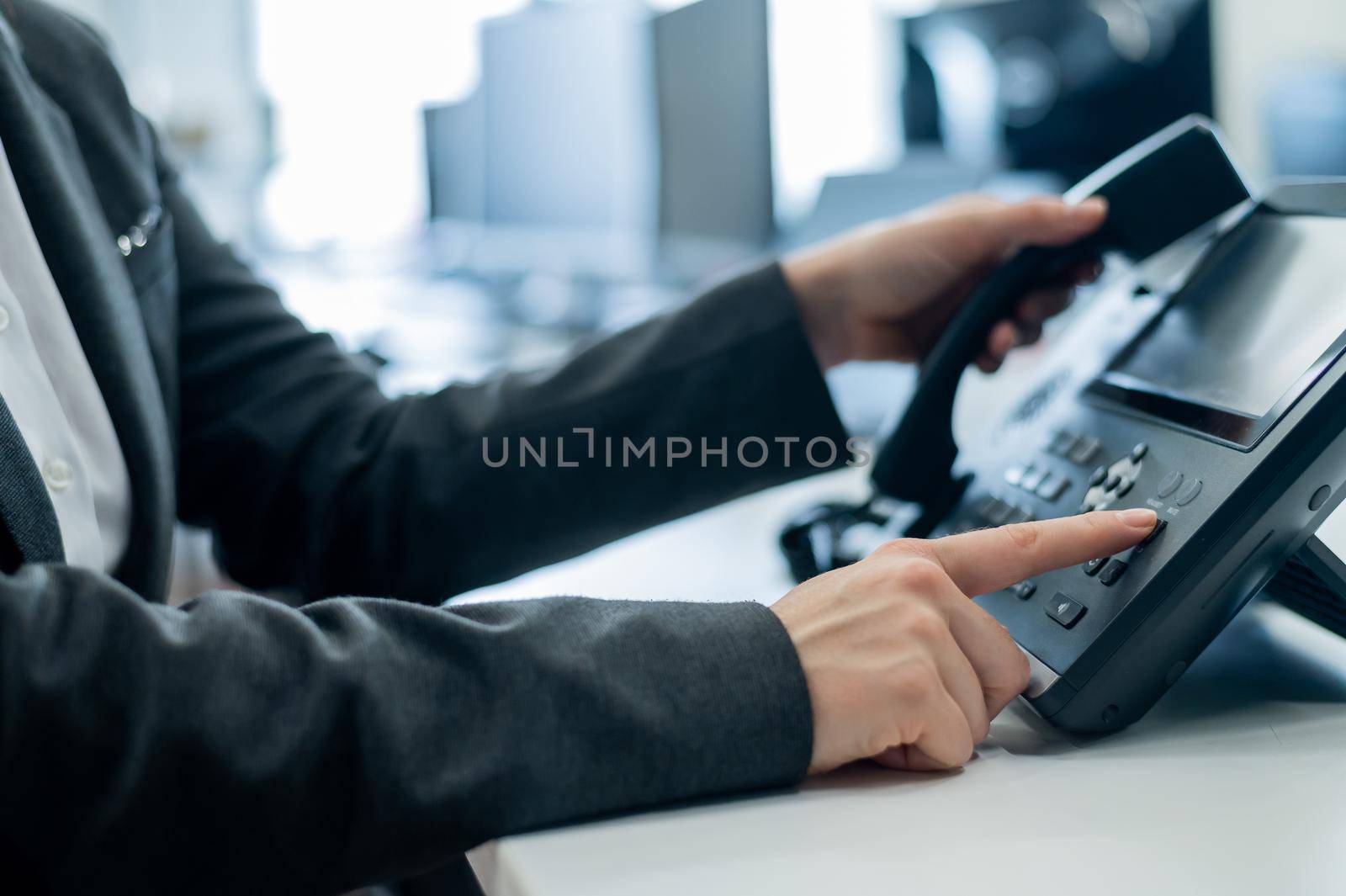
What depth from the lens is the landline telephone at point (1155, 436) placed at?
37cm

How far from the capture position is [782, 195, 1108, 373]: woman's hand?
2.18 ft

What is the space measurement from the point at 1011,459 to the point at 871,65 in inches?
78.1

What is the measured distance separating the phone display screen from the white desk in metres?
0.11

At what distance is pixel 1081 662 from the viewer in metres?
0.37

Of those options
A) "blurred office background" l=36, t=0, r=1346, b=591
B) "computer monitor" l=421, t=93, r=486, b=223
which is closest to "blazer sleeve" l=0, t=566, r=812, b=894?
"blurred office background" l=36, t=0, r=1346, b=591

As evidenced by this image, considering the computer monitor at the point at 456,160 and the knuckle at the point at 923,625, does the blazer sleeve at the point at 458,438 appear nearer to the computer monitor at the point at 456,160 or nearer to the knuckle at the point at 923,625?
the knuckle at the point at 923,625

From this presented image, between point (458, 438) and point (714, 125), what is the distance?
741 millimetres

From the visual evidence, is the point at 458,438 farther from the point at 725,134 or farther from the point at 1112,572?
the point at 725,134

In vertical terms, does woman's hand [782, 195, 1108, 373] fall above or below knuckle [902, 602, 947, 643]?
above

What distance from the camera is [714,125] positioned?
51.4 inches

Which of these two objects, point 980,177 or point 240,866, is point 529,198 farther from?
point 240,866

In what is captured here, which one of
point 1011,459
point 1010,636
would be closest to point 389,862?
point 1010,636

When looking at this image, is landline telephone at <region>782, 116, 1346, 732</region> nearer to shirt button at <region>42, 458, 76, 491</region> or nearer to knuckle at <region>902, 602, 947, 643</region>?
knuckle at <region>902, 602, 947, 643</region>

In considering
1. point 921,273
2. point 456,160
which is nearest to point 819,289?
point 921,273
